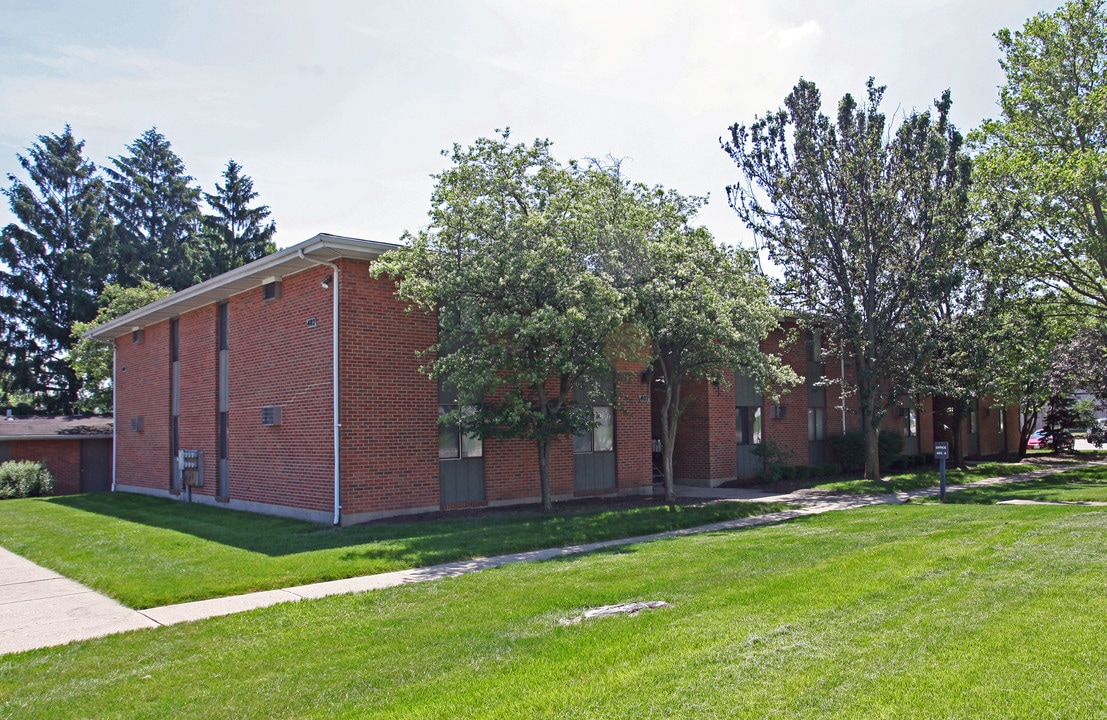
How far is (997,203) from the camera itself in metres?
22.8

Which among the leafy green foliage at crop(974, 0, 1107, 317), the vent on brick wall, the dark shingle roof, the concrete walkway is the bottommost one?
the concrete walkway

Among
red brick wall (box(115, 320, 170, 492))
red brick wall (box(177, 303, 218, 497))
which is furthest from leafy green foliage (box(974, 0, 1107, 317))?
red brick wall (box(115, 320, 170, 492))

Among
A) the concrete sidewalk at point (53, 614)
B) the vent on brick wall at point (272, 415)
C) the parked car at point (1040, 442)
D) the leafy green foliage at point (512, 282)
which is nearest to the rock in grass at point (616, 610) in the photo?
the concrete sidewalk at point (53, 614)

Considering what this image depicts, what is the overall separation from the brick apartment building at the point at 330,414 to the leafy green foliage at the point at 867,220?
668 cm

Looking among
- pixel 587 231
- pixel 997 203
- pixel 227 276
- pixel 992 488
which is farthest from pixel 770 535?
pixel 997 203

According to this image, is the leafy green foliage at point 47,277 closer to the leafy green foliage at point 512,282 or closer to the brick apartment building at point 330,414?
the brick apartment building at point 330,414

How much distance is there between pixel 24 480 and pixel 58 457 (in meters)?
3.00

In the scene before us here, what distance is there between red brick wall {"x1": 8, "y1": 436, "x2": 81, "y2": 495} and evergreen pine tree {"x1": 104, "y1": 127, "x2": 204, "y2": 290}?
17.1 metres

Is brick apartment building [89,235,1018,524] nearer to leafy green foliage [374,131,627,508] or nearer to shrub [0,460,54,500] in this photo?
leafy green foliage [374,131,627,508]

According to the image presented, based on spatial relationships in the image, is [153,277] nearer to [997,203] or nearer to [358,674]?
[997,203]

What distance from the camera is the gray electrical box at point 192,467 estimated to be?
1952cm

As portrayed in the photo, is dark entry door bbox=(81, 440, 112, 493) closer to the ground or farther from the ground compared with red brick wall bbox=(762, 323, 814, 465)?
closer to the ground

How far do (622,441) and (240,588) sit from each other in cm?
1151

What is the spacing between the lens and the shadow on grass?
36.7 ft
